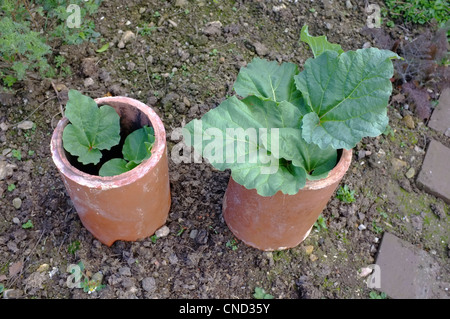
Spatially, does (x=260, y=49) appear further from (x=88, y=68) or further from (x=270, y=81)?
(x=88, y=68)

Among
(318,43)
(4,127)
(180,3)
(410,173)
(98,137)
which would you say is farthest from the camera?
(180,3)

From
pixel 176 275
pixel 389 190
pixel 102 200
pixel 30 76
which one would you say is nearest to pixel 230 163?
pixel 102 200

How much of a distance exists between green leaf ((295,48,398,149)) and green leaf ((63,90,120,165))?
0.99m

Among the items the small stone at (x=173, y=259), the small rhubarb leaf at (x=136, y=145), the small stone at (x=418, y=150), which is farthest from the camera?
the small stone at (x=418, y=150)

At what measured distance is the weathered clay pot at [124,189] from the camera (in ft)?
6.69

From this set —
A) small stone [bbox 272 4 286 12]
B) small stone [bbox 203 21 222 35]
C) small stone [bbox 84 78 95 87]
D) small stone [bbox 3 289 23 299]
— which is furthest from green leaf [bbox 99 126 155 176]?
small stone [bbox 272 4 286 12]

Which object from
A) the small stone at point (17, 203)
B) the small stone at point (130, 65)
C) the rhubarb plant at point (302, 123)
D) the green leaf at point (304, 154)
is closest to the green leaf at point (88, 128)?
the rhubarb plant at point (302, 123)

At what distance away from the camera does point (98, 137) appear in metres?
2.30

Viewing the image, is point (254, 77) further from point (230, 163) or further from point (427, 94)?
point (427, 94)

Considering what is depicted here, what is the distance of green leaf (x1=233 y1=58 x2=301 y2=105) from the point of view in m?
2.20

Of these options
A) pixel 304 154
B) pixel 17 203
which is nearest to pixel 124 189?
pixel 304 154

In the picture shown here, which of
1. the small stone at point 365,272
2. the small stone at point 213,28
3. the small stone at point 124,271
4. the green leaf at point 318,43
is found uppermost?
the green leaf at point 318,43

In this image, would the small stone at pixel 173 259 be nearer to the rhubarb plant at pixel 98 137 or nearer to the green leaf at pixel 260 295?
the green leaf at pixel 260 295

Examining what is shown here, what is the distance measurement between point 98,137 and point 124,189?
396 mm
